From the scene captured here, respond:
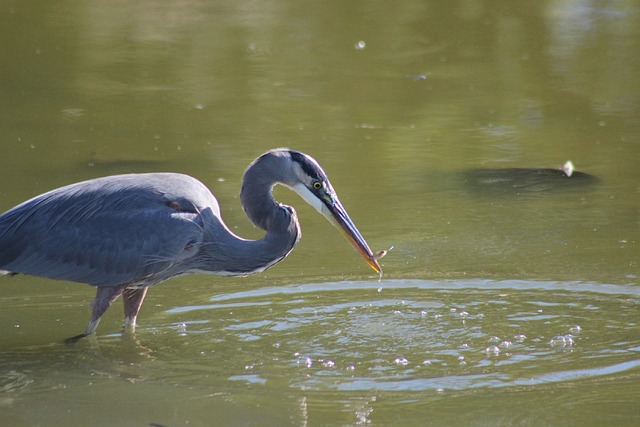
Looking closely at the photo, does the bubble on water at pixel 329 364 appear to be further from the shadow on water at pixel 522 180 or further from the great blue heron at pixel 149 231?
the shadow on water at pixel 522 180

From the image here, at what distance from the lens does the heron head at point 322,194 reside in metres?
6.40

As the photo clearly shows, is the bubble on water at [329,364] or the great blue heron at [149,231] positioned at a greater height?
the great blue heron at [149,231]

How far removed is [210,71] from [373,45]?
2.38 metres

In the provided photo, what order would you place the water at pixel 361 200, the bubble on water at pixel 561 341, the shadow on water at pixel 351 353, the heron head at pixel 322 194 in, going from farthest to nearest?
1. the heron head at pixel 322 194
2. the bubble on water at pixel 561 341
3. the water at pixel 361 200
4. the shadow on water at pixel 351 353

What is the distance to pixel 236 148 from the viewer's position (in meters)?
10.2

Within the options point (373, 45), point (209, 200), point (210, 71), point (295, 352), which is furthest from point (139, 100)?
point (295, 352)

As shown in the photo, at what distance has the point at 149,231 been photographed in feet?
21.1

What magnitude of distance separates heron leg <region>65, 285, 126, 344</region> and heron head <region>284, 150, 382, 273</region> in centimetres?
117

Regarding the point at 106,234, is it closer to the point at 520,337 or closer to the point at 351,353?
the point at 351,353

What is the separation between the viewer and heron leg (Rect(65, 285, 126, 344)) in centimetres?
637

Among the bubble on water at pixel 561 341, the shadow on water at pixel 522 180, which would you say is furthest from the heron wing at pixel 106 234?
the shadow on water at pixel 522 180

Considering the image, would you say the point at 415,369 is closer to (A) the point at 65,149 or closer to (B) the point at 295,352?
(B) the point at 295,352

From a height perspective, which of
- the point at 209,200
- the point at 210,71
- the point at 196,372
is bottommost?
the point at 196,372

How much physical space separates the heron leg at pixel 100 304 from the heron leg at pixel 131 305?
52 mm
